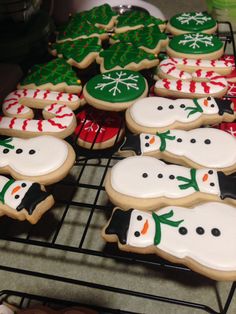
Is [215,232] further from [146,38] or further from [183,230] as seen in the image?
[146,38]

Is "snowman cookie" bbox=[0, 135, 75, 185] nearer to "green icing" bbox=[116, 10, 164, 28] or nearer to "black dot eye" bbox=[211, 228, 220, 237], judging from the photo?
"black dot eye" bbox=[211, 228, 220, 237]

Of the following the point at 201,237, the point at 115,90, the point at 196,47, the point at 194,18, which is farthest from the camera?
the point at 194,18

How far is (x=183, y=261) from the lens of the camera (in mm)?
486

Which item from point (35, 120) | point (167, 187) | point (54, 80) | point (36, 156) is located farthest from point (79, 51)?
point (167, 187)

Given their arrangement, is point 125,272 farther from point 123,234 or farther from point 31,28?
point 31,28

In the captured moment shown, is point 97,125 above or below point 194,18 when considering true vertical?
below

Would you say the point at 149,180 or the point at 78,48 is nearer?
the point at 149,180

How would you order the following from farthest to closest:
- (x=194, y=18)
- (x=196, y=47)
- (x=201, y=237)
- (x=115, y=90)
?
(x=194, y=18)
(x=196, y=47)
(x=115, y=90)
(x=201, y=237)

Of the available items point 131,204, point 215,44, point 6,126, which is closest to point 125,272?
point 131,204

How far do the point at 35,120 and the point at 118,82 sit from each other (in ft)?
0.63

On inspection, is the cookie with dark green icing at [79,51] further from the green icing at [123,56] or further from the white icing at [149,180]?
the white icing at [149,180]

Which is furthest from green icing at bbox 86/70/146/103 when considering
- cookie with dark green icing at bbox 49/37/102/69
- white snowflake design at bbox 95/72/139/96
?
cookie with dark green icing at bbox 49/37/102/69

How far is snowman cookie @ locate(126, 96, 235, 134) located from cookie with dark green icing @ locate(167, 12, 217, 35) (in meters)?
0.29

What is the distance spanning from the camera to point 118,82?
2.47 feet
